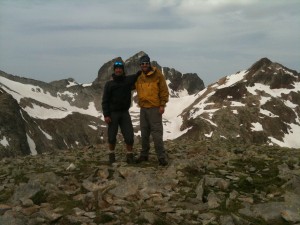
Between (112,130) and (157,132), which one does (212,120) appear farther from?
(157,132)

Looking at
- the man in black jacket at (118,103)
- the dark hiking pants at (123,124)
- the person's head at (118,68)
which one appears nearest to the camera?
the person's head at (118,68)

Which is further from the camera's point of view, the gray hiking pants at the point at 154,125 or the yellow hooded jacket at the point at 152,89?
the gray hiking pants at the point at 154,125

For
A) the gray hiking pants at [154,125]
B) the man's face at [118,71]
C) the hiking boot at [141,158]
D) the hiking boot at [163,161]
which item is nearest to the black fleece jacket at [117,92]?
the man's face at [118,71]

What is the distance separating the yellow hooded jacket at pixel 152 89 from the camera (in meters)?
15.6

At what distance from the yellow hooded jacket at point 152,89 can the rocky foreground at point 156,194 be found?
2.60 meters

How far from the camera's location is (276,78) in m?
187

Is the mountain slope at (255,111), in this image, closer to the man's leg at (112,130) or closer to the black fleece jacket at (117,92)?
the man's leg at (112,130)

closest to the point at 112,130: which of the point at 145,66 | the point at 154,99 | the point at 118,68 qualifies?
the point at 154,99

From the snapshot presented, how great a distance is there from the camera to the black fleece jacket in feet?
52.6

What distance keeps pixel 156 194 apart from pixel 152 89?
508 centimetres

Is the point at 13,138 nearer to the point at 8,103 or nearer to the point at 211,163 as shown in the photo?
the point at 8,103

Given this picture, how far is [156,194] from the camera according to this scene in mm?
11898

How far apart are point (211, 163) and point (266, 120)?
144802 mm

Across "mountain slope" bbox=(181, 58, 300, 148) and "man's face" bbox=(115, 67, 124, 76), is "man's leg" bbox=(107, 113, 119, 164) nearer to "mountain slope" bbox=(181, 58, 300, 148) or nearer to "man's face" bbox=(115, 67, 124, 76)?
"man's face" bbox=(115, 67, 124, 76)
